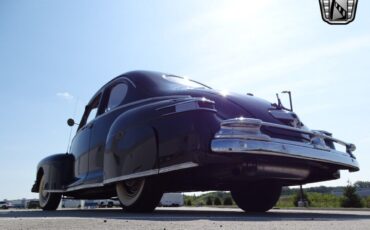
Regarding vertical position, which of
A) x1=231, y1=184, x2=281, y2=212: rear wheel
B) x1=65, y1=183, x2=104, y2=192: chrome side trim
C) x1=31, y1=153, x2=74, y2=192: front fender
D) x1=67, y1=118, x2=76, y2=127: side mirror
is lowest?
x1=231, y1=184, x2=281, y2=212: rear wheel

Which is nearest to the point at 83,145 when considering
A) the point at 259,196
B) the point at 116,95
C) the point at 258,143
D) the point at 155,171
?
the point at 116,95

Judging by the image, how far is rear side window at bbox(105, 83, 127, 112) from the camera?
6.48 metres

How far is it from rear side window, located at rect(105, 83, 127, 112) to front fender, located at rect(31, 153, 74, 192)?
1492 millimetres

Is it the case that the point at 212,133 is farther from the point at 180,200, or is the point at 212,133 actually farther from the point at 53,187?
the point at 180,200

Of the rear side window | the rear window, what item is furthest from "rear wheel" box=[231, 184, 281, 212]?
the rear side window

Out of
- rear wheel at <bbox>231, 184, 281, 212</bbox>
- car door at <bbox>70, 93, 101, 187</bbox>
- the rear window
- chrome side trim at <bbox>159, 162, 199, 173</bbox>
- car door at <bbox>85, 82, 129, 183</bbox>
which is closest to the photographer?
chrome side trim at <bbox>159, 162, 199, 173</bbox>

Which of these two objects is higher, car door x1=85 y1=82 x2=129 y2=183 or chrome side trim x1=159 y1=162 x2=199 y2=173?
car door x1=85 y1=82 x2=129 y2=183

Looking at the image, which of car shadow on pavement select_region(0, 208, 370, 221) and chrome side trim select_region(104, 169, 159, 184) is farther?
chrome side trim select_region(104, 169, 159, 184)

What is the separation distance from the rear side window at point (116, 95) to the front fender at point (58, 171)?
4.90 ft

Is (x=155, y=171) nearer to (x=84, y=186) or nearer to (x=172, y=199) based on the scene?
(x=84, y=186)

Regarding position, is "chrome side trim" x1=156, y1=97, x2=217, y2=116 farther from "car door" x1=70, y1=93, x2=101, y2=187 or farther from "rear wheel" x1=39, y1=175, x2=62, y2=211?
"rear wheel" x1=39, y1=175, x2=62, y2=211

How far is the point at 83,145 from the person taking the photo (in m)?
7.20

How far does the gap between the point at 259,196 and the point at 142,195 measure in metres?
2.13

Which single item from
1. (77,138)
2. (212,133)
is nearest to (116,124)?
(212,133)
